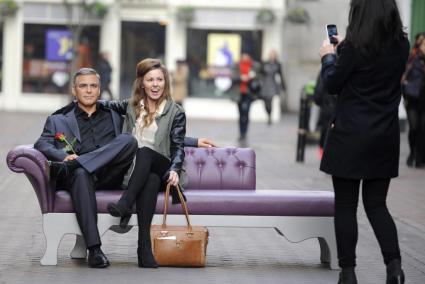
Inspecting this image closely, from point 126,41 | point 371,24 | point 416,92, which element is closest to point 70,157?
point 371,24

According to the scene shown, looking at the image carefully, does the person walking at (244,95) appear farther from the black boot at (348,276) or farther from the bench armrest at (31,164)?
the black boot at (348,276)

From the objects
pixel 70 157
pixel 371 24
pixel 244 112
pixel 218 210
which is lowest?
pixel 244 112

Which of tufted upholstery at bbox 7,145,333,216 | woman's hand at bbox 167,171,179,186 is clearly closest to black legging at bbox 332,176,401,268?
tufted upholstery at bbox 7,145,333,216

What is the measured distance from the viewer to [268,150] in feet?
67.4

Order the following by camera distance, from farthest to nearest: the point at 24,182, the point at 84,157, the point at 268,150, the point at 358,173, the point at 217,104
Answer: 1. the point at 217,104
2. the point at 268,150
3. the point at 24,182
4. the point at 84,157
5. the point at 358,173

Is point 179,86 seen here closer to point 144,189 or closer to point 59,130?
point 59,130

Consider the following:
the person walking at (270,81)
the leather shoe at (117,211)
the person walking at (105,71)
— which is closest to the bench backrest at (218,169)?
the leather shoe at (117,211)

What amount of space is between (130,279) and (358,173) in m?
1.64

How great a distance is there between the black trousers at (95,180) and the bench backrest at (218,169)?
0.61 m

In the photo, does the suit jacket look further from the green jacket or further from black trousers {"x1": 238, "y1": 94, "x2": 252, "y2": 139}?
black trousers {"x1": 238, "y1": 94, "x2": 252, "y2": 139}

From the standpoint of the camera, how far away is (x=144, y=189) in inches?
308

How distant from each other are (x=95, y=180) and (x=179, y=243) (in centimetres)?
79

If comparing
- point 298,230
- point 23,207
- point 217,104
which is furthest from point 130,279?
point 217,104

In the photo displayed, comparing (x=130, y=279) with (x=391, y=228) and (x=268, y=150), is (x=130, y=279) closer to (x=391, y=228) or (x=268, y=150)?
(x=391, y=228)
